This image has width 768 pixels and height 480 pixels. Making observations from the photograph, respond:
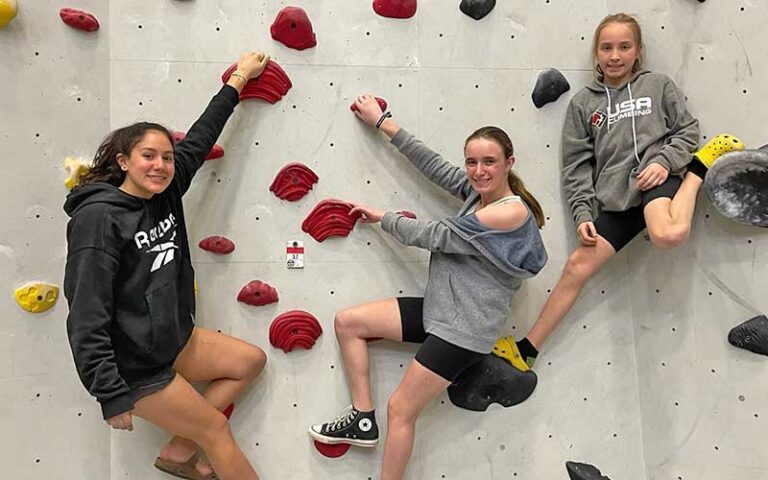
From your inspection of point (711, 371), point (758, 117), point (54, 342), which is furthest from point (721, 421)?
point (54, 342)

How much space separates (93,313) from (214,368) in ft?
1.37

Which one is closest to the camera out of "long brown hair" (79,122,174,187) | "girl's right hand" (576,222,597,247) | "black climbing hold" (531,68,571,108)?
"long brown hair" (79,122,174,187)

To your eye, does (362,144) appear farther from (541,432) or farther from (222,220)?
(541,432)

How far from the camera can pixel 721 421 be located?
1.64 metres

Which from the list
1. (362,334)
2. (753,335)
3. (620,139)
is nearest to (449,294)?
(362,334)

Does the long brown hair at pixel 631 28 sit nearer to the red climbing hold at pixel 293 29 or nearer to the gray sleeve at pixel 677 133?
the gray sleeve at pixel 677 133

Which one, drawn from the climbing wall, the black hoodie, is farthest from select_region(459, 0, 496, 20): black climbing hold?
the black hoodie

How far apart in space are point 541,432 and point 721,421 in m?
0.51

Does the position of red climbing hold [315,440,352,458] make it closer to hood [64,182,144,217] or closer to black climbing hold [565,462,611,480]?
black climbing hold [565,462,611,480]

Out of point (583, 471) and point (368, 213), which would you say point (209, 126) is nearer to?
point (368, 213)

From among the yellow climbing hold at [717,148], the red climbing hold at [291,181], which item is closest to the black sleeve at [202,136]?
the red climbing hold at [291,181]

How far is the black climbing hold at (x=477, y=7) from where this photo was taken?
1.87m

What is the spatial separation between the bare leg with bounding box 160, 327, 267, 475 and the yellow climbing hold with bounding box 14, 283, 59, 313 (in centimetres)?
40

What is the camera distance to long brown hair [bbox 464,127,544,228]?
5.35 ft
